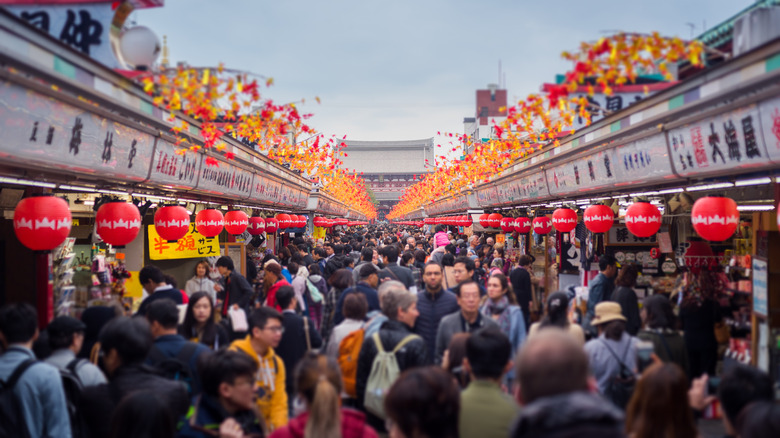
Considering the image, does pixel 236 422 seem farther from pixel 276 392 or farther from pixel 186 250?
pixel 186 250

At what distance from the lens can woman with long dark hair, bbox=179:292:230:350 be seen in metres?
5.61

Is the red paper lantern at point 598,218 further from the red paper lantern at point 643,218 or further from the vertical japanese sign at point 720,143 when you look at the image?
the vertical japanese sign at point 720,143

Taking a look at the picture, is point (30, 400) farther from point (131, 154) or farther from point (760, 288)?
point (760, 288)

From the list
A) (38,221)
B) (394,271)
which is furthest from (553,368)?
(394,271)

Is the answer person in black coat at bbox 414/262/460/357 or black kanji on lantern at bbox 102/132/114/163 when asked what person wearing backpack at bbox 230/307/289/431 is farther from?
black kanji on lantern at bbox 102/132/114/163

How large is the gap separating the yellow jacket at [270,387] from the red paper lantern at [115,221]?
2.45 m

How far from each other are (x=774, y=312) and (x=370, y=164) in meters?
93.1

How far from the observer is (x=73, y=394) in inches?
159

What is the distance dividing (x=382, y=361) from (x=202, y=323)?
6.73ft

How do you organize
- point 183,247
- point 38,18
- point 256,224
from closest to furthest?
point 38,18
point 183,247
point 256,224

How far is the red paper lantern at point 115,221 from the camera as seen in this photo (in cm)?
612

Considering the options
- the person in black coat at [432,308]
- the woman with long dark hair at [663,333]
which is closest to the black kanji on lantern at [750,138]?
the woman with long dark hair at [663,333]

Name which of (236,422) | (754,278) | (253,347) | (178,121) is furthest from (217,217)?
(754,278)

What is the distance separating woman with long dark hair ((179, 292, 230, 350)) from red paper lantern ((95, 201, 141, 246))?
123 cm
